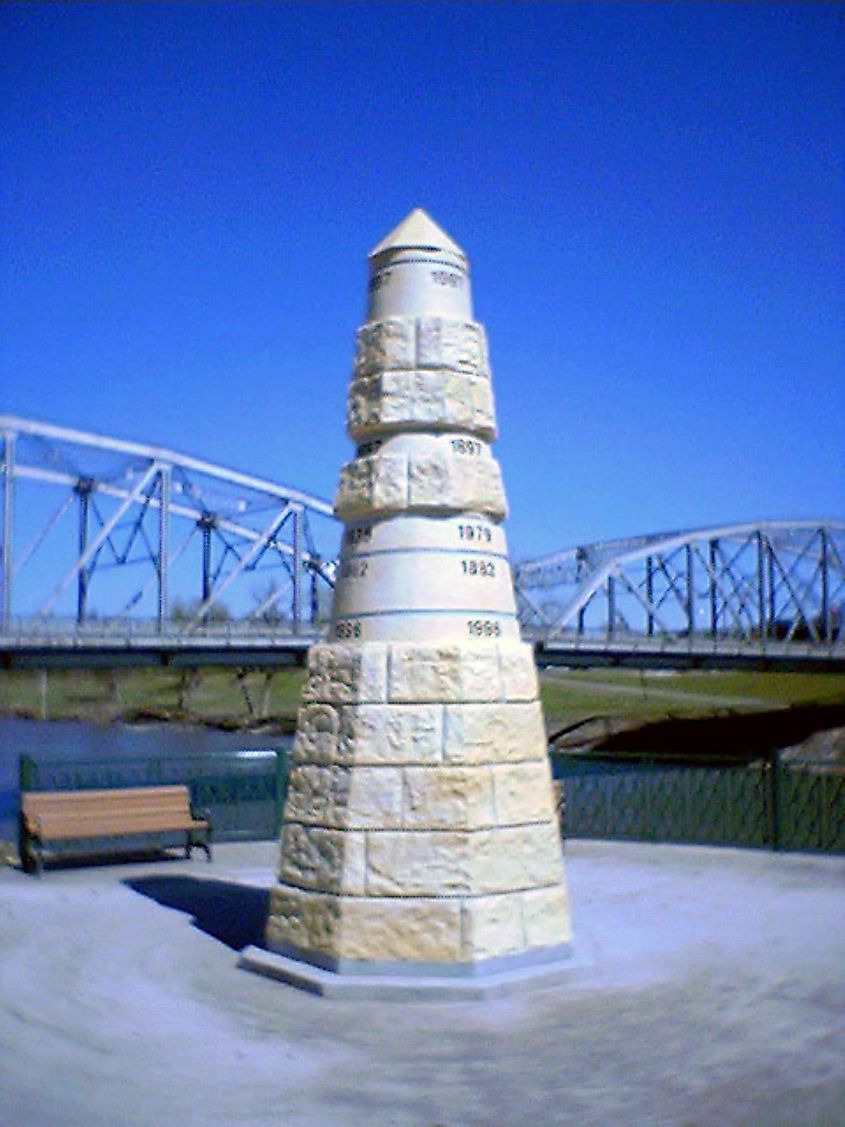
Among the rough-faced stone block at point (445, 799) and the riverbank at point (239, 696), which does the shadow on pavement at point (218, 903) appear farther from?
the riverbank at point (239, 696)

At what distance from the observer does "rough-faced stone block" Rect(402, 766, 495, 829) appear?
27.9 ft

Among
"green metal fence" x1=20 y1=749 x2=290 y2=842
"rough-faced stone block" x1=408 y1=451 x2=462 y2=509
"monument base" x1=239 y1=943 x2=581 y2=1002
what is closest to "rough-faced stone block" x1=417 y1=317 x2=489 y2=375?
"rough-faced stone block" x1=408 y1=451 x2=462 y2=509

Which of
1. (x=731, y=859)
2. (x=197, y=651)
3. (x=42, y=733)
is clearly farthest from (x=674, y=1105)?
(x=42, y=733)

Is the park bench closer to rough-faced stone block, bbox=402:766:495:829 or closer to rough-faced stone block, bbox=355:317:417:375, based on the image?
rough-faced stone block, bbox=402:766:495:829

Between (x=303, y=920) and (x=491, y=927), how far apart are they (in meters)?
1.29

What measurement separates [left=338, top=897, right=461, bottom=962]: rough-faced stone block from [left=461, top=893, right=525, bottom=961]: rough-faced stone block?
6cm

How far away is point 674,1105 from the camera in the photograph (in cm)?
616

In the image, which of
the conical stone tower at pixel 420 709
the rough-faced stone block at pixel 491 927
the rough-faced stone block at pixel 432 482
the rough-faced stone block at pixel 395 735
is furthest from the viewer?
the rough-faced stone block at pixel 432 482

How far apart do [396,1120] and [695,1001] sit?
2633 mm

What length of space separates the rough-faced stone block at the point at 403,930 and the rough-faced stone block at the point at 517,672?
4.99 feet

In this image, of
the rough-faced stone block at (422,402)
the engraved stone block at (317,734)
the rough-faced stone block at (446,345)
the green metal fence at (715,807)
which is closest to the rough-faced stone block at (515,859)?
the engraved stone block at (317,734)

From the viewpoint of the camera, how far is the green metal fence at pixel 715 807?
14.0 metres

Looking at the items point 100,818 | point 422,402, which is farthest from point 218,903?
point 422,402

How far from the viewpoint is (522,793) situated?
29.1ft
